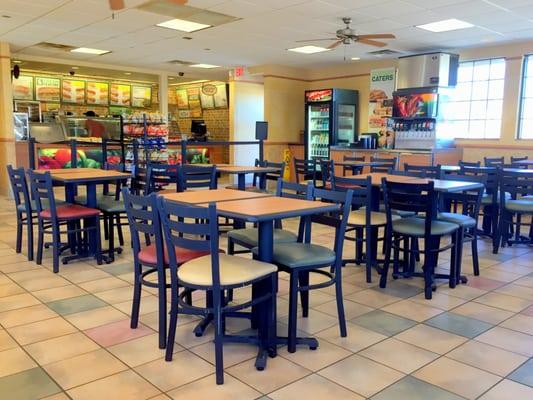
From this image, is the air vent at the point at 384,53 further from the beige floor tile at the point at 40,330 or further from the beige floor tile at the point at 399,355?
the beige floor tile at the point at 40,330

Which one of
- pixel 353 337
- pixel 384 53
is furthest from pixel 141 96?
pixel 353 337

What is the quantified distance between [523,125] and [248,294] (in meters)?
7.05

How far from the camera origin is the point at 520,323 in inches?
131

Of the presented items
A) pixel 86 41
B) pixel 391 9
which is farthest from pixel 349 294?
pixel 86 41

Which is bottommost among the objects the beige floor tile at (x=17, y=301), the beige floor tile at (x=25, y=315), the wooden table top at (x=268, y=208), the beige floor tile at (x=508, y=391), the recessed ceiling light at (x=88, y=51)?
the beige floor tile at (x=17, y=301)

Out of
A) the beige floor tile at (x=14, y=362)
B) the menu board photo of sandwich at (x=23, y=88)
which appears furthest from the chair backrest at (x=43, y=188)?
the menu board photo of sandwich at (x=23, y=88)

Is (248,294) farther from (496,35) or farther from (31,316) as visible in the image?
(496,35)

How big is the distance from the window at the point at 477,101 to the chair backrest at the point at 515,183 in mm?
3883

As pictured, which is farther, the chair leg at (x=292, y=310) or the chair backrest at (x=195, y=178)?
the chair backrest at (x=195, y=178)

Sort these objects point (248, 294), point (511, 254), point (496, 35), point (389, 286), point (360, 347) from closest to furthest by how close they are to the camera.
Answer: point (360, 347)
point (248, 294)
point (389, 286)
point (511, 254)
point (496, 35)

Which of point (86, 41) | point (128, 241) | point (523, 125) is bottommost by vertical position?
point (128, 241)

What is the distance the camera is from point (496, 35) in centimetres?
780

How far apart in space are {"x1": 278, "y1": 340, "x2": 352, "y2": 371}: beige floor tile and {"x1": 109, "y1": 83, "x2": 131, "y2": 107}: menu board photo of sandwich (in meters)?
13.0

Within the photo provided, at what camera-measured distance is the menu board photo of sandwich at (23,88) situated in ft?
41.2
